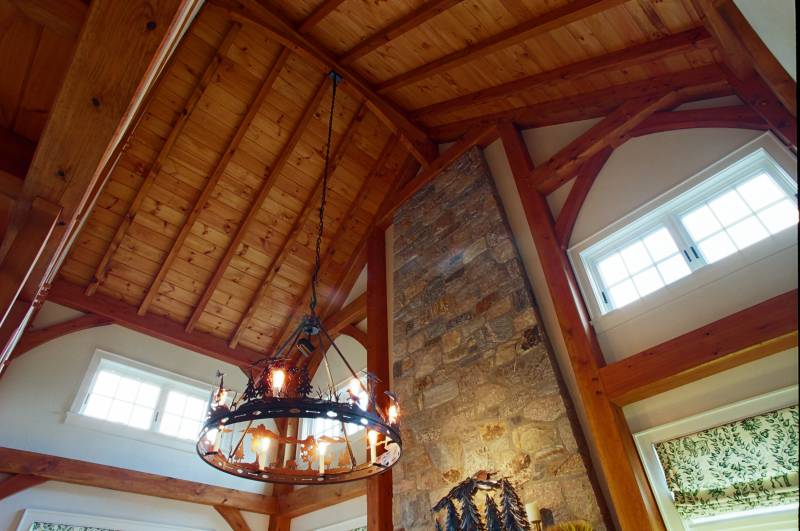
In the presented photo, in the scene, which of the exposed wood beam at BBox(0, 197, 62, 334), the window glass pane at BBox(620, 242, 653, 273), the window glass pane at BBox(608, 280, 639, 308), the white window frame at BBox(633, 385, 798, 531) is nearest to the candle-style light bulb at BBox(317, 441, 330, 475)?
the exposed wood beam at BBox(0, 197, 62, 334)

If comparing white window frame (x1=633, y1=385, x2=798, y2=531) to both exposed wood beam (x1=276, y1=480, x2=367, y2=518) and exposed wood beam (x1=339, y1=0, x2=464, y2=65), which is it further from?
exposed wood beam (x1=339, y1=0, x2=464, y2=65)

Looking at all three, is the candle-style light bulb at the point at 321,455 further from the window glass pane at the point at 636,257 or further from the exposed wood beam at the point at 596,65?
the exposed wood beam at the point at 596,65

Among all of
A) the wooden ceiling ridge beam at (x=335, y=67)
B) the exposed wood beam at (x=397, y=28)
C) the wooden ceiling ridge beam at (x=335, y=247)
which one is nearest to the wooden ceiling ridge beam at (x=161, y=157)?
the wooden ceiling ridge beam at (x=335, y=67)

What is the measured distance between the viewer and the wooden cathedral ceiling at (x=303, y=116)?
4336 millimetres

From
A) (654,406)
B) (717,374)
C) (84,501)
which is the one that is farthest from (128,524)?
(717,374)

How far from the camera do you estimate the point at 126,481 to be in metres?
5.49

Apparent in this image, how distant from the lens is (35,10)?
4.73ft

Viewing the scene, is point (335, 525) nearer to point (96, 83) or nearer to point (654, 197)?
point (654, 197)

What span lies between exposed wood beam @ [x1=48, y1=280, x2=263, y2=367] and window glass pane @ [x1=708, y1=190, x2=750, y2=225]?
20.5ft

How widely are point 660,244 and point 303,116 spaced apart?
4.52m

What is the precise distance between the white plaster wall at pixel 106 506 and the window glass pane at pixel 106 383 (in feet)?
3.62

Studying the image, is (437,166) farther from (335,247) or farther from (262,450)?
(262,450)

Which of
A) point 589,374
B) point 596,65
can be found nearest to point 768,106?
point 596,65

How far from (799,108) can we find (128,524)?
21.9 feet
